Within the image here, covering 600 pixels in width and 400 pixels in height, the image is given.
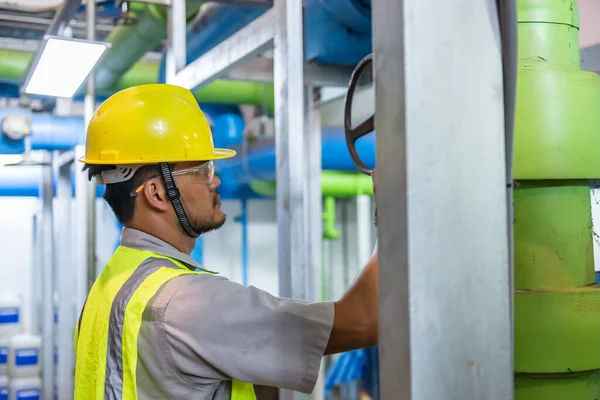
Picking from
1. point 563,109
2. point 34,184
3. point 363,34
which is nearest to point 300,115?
point 563,109

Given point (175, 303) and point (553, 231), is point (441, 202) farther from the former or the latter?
point (175, 303)

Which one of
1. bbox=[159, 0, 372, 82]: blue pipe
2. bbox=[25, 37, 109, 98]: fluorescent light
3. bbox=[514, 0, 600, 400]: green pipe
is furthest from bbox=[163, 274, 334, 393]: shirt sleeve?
bbox=[25, 37, 109, 98]: fluorescent light

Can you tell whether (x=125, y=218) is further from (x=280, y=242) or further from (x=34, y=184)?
(x=34, y=184)

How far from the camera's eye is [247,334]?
94 centimetres

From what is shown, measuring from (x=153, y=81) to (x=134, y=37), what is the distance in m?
1.17

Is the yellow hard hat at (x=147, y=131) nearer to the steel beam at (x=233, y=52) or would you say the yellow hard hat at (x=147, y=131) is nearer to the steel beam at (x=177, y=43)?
the steel beam at (x=233, y=52)

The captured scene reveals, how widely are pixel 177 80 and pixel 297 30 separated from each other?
772 mm

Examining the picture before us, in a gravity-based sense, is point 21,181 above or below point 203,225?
above

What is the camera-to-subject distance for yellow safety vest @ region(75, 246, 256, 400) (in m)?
1.01

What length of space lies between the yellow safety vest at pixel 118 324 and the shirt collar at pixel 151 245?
0.05 feet

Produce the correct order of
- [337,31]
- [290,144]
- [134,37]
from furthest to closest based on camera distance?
[134,37]
[337,31]
[290,144]

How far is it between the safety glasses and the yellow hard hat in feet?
0.07

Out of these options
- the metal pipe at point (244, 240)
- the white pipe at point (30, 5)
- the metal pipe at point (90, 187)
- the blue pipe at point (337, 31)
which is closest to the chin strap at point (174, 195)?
the blue pipe at point (337, 31)

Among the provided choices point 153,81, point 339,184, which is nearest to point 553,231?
point 153,81
